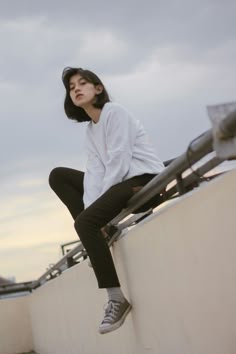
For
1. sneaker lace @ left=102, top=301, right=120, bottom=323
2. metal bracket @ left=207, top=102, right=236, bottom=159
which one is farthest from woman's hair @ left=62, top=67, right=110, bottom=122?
metal bracket @ left=207, top=102, right=236, bottom=159

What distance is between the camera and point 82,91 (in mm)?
3605

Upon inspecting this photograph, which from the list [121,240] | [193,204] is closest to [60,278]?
[121,240]

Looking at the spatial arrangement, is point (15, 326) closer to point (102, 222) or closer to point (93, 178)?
point (93, 178)

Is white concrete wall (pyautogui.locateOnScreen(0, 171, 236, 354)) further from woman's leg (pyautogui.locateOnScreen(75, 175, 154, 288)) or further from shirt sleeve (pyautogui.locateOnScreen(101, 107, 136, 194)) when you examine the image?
shirt sleeve (pyautogui.locateOnScreen(101, 107, 136, 194))

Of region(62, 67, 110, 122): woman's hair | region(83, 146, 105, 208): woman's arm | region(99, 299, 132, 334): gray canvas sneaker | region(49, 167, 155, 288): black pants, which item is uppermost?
region(62, 67, 110, 122): woman's hair

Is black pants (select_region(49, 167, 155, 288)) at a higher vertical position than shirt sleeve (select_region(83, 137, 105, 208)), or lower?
lower

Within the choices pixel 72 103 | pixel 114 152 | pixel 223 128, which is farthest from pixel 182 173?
pixel 72 103

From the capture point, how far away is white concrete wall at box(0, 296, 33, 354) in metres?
10.8

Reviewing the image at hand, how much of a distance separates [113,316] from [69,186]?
0.95m

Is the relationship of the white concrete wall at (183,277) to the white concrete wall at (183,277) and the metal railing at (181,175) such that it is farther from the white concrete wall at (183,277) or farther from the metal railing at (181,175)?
the metal railing at (181,175)

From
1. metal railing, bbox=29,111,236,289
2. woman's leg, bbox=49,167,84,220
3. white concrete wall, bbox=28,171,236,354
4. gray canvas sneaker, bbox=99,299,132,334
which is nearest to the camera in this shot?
metal railing, bbox=29,111,236,289

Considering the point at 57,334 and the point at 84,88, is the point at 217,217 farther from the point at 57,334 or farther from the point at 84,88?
the point at 57,334

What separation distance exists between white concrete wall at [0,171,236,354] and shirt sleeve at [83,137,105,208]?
0.96 feet

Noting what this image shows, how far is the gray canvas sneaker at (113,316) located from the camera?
129 inches
